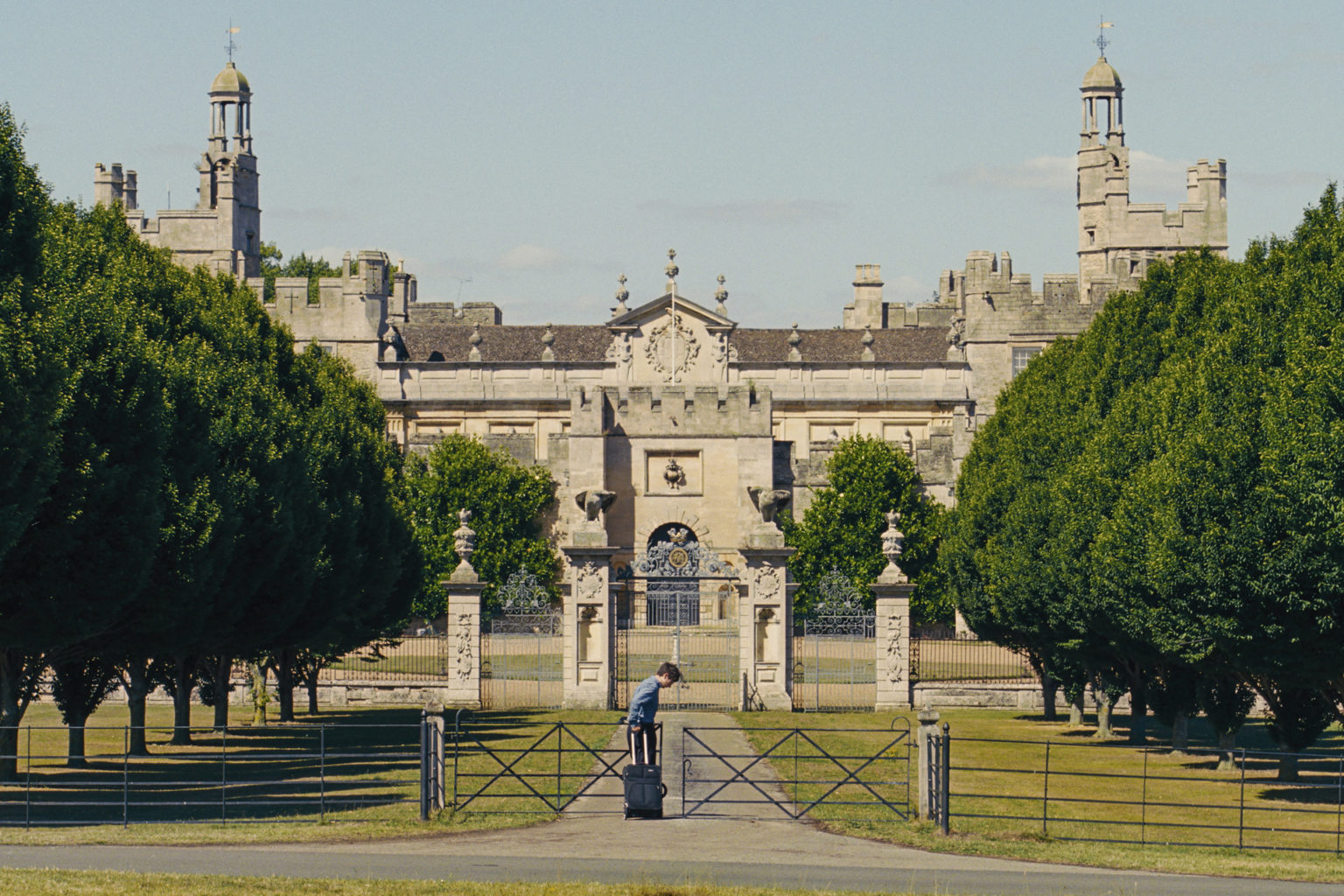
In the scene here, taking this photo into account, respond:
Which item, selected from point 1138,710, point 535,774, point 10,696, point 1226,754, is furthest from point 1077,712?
point 10,696

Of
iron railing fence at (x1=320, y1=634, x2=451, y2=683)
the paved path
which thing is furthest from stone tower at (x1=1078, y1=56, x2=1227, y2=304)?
the paved path

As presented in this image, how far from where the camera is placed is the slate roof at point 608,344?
3861 inches

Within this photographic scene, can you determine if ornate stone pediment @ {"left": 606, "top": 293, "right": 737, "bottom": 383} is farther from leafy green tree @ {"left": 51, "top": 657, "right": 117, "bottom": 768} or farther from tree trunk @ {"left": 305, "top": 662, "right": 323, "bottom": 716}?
leafy green tree @ {"left": 51, "top": 657, "right": 117, "bottom": 768}

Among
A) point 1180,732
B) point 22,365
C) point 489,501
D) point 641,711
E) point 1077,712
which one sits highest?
point 22,365

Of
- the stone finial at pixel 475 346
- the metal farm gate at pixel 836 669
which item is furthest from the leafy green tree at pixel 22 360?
the stone finial at pixel 475 346

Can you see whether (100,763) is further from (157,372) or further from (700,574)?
(700,574)

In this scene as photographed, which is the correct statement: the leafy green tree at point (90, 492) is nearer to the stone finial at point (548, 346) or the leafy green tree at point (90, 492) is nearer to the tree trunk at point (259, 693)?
the tree trunk at point (259, 693)

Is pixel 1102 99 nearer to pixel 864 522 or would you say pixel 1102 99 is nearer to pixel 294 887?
pixel 864 522

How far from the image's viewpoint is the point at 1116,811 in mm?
28484

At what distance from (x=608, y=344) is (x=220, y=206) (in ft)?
71.3

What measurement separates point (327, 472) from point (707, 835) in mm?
22821

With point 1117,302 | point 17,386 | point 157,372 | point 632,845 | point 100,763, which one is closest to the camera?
point 632,845

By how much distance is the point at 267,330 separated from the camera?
47.4 meters

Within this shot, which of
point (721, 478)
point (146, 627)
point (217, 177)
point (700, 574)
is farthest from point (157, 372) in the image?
point (217, 177)
